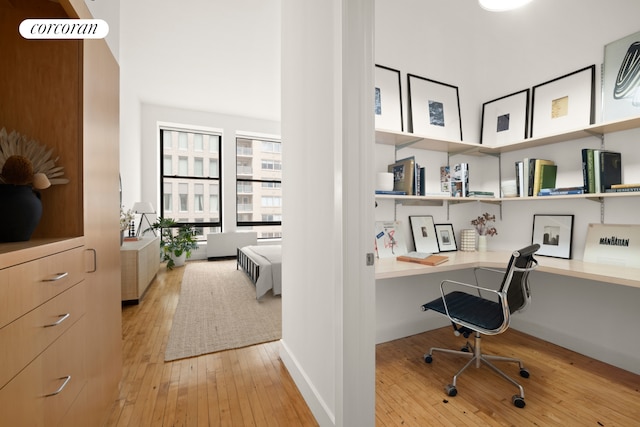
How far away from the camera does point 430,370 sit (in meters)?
2.00

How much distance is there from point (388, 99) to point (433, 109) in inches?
20.8

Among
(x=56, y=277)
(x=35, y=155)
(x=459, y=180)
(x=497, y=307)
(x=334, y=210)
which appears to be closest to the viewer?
(x=56, y=277)

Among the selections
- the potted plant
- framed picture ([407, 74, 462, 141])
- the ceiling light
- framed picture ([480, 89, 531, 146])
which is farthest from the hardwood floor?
the potted plant

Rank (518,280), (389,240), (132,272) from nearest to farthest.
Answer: (518,280) → (389,240) → (132,272)

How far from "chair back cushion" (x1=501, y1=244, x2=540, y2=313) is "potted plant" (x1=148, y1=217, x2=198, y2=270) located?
17.2 ft

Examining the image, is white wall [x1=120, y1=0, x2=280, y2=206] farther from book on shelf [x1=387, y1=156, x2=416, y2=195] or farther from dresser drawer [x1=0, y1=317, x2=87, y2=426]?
A: dresser drawer [x1=0, y1=317, x2=87, y2=426]

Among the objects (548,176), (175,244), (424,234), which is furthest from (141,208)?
(548,176)

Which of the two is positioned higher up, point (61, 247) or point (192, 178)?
point (192, 178)

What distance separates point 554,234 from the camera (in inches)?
92.5

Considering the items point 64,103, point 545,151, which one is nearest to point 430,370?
point 545,151

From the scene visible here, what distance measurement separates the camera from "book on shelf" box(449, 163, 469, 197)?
252 cm

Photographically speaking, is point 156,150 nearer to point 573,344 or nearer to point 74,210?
point 74,210

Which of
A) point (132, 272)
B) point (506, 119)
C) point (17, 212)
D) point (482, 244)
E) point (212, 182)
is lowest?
point (132, 272)

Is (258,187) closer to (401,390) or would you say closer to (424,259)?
(424,259)
